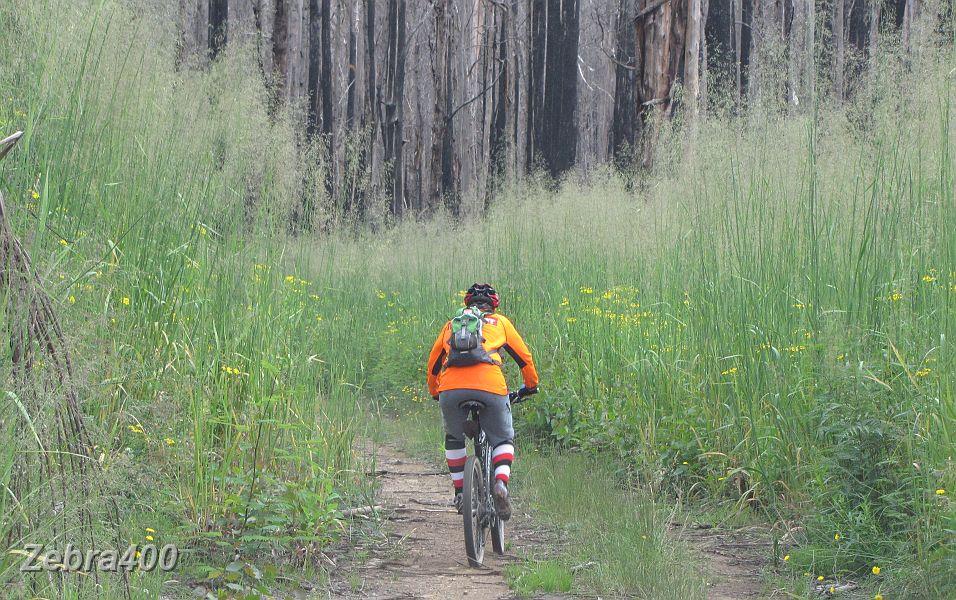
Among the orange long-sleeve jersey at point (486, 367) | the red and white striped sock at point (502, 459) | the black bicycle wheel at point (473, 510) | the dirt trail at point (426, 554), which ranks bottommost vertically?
the dirt trail at point (426, 554)

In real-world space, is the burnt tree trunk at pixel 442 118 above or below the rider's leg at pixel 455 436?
above

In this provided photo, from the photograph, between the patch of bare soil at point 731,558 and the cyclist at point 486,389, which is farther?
the cyclist at point 486,389

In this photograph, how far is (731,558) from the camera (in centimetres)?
435

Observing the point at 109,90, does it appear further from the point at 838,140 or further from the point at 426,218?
the point at 426,218

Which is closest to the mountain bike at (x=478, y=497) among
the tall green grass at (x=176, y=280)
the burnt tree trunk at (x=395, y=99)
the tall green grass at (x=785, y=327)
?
the tall green grass at (x=176, y=280)

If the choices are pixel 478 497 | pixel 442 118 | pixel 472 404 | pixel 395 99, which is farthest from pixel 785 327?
pixel 395 99

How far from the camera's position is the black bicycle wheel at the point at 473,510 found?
14.4 feet

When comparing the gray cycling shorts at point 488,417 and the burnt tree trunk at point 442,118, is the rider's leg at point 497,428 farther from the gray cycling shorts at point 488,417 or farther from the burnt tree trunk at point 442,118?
the burnt tree trunk at point 442,118

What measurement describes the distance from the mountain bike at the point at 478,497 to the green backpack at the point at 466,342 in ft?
0.72

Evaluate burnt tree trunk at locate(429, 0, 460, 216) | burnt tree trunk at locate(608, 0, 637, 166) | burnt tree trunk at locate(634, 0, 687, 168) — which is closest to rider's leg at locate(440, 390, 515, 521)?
burnt tree trunk at locate(634, 0, 687, 168)

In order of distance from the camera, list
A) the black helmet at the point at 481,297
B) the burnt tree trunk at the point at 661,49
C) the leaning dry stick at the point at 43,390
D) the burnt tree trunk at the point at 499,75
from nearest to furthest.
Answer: the leaning dry stick at the point at 43,390, the black helmet at the point at 481,297, the burnt tree trunk at the point at 661,49, the burnt tree trunk at the point at 499,75

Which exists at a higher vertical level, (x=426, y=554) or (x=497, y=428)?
(x=497, y=428)

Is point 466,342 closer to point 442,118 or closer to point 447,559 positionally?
point 447,559

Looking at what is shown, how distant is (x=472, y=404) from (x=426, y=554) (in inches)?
29.6
